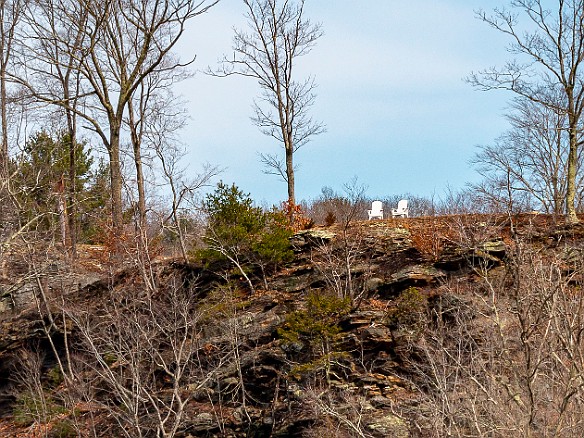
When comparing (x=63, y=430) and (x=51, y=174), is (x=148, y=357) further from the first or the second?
(x=51, y=174)

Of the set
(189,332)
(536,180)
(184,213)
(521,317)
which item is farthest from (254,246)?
(536,180)

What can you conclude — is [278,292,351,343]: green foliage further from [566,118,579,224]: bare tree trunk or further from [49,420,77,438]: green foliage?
[566,118,579,224]: bare tree trunk

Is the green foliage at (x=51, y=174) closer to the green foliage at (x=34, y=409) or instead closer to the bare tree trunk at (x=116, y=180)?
the bare tree trunk at (x=116, y=180)

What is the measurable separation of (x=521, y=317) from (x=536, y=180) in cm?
2364

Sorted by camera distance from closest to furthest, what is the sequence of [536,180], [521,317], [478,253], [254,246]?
[521,317]
[478,253]
[254,246]
[536,180]

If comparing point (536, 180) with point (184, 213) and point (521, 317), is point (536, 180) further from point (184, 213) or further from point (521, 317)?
point (521, 317)

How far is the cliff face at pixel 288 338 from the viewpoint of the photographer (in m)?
15.6

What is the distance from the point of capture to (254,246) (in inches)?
763

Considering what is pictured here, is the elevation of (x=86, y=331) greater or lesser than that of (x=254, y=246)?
lesser

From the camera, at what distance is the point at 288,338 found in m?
16.7

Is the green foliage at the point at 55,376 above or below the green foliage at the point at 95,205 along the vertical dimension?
below

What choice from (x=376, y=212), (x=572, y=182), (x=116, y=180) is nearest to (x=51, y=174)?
(x=116, y=180)

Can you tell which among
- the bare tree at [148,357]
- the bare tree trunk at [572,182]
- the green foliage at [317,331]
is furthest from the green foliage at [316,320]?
the bare tree trunk at [572,182]

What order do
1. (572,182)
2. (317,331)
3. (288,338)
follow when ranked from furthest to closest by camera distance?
(572,182)
(288,338)
(317,331)
